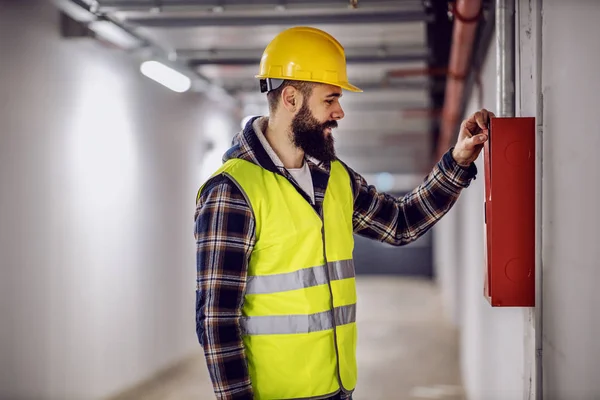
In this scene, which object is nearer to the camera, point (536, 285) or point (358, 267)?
point (536, 285)

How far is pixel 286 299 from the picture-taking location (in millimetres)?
1768

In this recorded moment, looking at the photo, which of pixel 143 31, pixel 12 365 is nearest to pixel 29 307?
pixel 12 365

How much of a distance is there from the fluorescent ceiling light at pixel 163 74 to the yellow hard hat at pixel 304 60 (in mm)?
2685

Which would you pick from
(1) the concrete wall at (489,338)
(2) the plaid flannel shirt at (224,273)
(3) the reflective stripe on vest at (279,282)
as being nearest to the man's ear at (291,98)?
(2) the plaid flannel shirt at (224,273)

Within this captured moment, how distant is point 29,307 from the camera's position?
3664 mm

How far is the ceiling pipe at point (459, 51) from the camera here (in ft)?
9.51

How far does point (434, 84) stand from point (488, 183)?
480 centimetres

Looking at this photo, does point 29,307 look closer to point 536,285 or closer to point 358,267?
point 536,285

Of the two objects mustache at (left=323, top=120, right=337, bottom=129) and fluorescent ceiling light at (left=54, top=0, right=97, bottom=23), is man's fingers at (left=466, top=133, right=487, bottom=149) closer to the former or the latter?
mustache at (left=323, top=120, right=337, bottom=129)

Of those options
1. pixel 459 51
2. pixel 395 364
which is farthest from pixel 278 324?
pixel 395 364

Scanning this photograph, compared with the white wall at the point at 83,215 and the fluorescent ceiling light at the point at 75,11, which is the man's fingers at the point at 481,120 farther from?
the fluorescent ceiling light at the point at 75,11

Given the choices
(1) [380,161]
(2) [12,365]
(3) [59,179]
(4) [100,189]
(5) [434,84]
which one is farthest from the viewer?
(1) [380,161]

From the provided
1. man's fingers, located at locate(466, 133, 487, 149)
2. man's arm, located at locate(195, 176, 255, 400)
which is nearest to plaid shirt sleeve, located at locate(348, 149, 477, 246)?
man's fingers, located at locate(466, 133, 487, 149)

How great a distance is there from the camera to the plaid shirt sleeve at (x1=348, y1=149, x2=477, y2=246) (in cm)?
205
